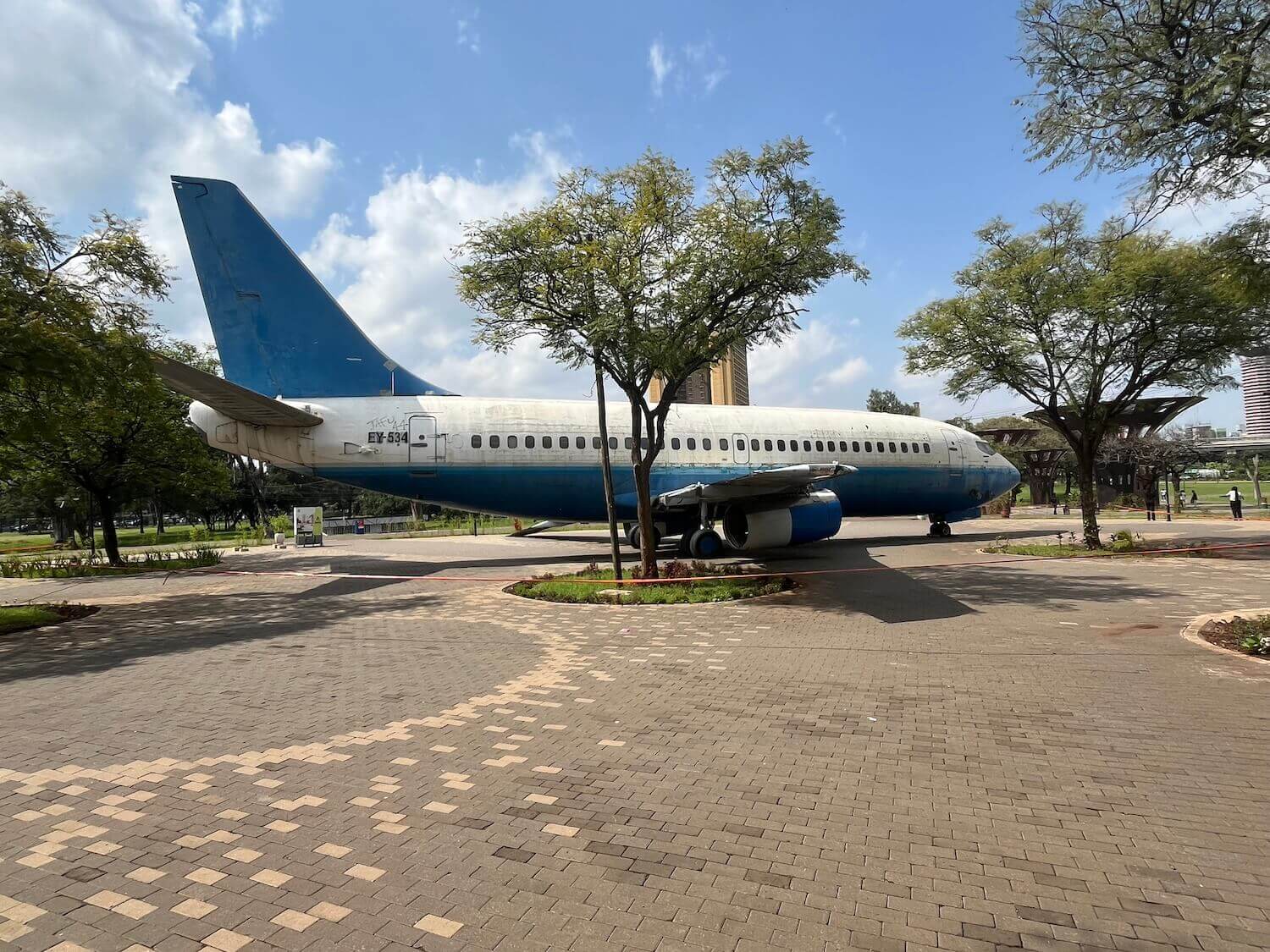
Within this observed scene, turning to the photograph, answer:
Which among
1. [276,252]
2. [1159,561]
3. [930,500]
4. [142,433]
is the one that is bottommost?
[1159,561]

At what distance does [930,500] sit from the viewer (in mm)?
23453

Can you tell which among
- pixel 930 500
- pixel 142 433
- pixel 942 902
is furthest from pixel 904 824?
pixel 142 433

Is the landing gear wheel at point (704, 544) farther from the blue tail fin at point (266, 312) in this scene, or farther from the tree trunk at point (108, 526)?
the tree trunk at point (108, 526)

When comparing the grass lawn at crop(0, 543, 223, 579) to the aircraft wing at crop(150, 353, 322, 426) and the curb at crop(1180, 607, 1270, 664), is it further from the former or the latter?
the curb at crop(1180, 607, 1270, 664)

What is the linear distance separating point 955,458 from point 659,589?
15.5 meters

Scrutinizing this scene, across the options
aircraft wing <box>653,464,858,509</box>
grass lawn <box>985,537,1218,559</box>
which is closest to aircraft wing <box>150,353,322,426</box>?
aircraft wing <box>653,464,858,509</box>

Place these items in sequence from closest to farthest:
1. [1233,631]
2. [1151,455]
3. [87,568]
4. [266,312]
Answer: [1233,631], [266,312], [87,568], [1151,455]

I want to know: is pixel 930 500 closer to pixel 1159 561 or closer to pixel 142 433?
pixel 1159 561

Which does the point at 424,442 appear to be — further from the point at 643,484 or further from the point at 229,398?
the point at 643,484

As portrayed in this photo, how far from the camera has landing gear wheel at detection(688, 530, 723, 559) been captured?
17.5 m

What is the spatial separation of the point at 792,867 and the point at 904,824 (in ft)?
2.70

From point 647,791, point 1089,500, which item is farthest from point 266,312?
point 1089,500

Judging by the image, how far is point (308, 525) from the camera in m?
29.9

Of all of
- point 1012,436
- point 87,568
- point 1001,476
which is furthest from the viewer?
point 1012,436
